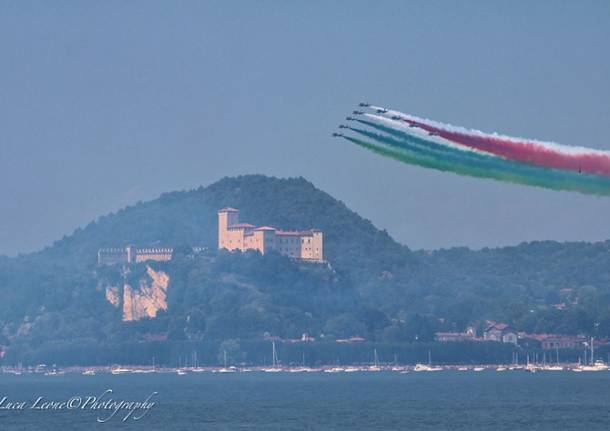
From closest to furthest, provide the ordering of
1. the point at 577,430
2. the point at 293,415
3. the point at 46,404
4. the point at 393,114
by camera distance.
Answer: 1. the point at 393,114
2. the point at 577,430
3. the point at 293,415
4. the point at 46,404

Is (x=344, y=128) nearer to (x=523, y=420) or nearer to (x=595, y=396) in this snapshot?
(x=523, y=420)

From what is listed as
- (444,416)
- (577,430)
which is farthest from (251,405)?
(577,430)

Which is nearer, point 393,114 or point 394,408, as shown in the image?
point 393,114

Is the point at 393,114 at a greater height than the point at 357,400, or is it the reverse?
the point at 393,114

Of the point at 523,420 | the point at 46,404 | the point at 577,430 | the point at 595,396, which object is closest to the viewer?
the point at 577,430

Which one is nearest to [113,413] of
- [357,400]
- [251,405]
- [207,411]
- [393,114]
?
[207,411]

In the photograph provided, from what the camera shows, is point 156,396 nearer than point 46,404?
No

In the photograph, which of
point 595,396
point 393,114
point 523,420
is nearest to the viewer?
point 393,114

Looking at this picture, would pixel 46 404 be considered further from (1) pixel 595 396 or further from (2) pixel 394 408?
(1) pixel 595 396

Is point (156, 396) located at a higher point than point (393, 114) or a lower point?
lower
